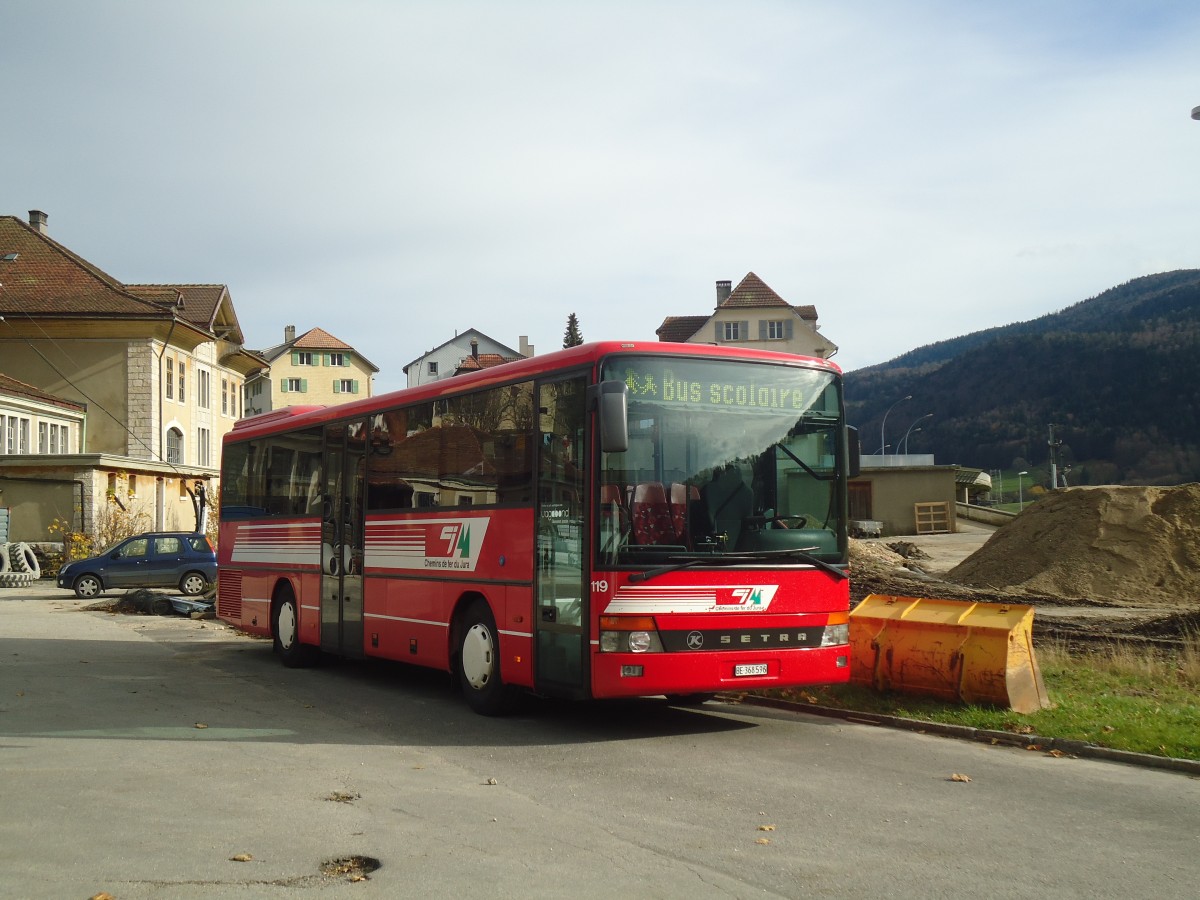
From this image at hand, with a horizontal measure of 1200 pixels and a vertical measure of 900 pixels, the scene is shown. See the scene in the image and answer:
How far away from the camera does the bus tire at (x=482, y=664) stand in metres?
11.3

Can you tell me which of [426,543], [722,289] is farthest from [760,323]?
[426,543]

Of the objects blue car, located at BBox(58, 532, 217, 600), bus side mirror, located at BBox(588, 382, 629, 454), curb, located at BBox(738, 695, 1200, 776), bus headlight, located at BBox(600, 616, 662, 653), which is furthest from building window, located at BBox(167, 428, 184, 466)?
bus side mirror, located at BBox(588, 382, 629, 454)

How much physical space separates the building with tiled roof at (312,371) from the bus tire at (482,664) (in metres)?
105

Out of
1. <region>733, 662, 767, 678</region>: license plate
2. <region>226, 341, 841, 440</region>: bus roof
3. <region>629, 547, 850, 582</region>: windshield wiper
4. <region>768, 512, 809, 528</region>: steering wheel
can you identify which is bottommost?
<region>733, 662, 767, 678</region>: license plate

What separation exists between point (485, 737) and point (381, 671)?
6.16 m

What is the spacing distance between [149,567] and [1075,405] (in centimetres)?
13260

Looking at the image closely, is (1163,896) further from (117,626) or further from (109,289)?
(109,289)

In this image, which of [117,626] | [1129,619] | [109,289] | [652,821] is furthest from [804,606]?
[109,289]

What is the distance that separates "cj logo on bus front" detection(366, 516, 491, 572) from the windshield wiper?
218 centimetres

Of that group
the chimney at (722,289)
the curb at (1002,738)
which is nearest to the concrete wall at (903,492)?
the chimney at (722,289)

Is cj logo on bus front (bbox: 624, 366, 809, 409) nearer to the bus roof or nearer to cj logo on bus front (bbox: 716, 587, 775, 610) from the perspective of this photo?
A: the bus roof

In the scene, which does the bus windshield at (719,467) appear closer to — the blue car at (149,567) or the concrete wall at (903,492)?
the blue car at (149,567)

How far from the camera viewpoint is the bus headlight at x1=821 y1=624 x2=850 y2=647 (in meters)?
10.6

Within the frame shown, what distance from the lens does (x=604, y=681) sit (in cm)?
988
